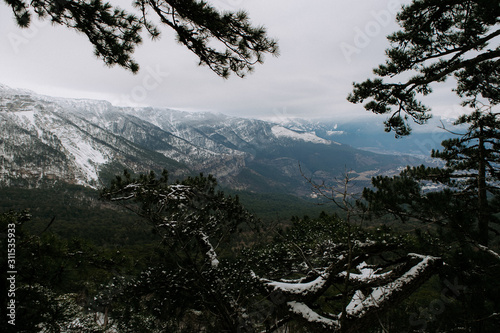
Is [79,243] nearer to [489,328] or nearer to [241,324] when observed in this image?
[241,324]

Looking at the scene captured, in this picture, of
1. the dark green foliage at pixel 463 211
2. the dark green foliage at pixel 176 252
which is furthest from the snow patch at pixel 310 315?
the dark green foliage at pixel 463 211

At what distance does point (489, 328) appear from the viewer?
20.2ft

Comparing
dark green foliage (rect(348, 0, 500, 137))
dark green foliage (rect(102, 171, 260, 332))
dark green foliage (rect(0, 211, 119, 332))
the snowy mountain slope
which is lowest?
the snowy mountain slope

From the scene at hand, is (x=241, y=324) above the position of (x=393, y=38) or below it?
below

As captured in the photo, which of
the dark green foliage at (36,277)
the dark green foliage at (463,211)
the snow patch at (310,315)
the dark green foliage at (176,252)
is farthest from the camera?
the dark green foliage at (176,252)

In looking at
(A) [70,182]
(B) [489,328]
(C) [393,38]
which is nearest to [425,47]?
(C) [393,38]

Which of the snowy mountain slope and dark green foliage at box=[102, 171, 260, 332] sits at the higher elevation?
dark green foliage at box=[102, 171, 260, 332]

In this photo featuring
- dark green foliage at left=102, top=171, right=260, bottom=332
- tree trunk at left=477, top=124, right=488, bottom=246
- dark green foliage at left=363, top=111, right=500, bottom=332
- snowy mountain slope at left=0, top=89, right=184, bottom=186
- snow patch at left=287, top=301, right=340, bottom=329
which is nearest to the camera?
snow patch at left=287, top=301, right=340, bottom=329

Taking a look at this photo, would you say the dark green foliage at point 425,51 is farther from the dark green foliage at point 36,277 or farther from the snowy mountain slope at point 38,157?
the snowy mountain slope at point 38,157

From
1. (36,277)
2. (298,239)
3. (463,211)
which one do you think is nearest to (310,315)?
(36,277)

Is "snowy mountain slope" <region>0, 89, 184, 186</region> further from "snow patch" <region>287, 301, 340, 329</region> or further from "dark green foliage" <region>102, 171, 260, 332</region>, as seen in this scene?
"snow patch" <region>287, 301, 340, 329</region>

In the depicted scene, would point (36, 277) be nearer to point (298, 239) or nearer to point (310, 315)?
point (310, 315)

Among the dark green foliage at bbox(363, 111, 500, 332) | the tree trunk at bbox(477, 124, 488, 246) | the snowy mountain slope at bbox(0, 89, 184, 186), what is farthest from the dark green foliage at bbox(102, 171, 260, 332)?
the snowy mountain slope at bbox(0, 89, 184, 186)

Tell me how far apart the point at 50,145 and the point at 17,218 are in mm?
237723
